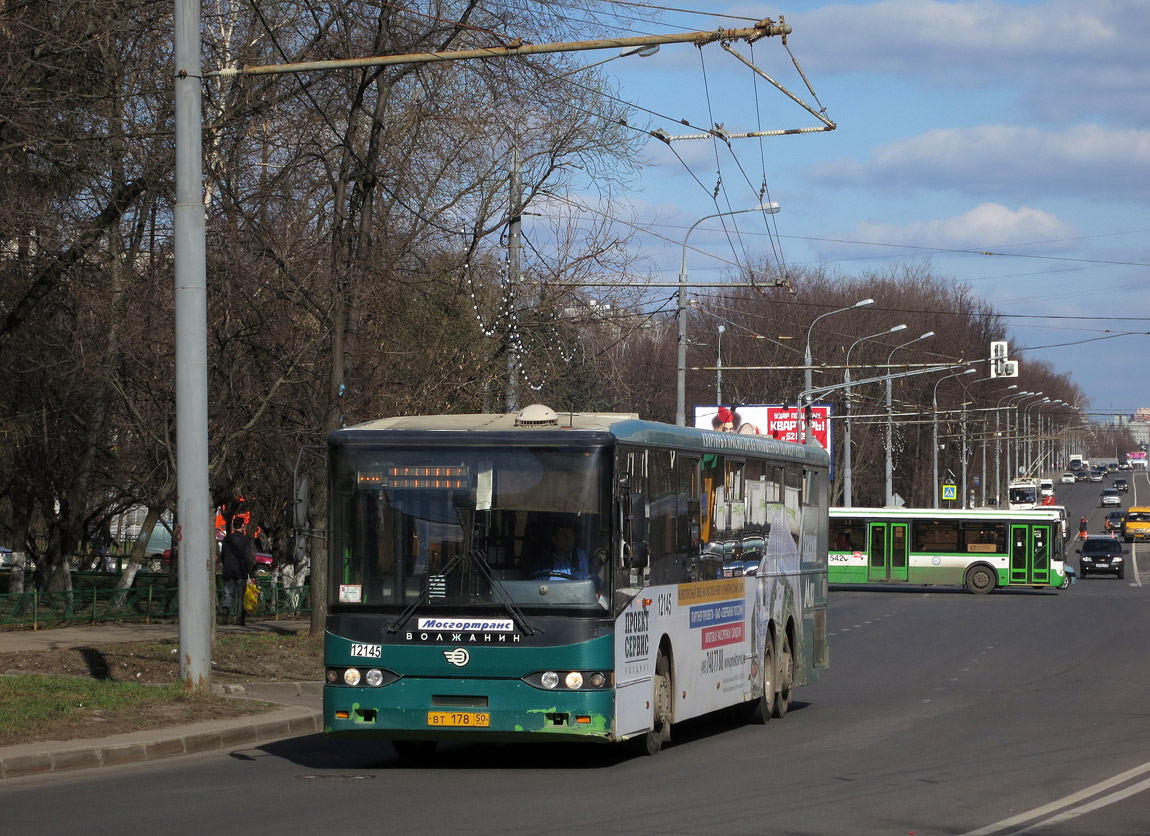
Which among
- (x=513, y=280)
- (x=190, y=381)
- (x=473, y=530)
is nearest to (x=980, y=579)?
(x=513, y=280)

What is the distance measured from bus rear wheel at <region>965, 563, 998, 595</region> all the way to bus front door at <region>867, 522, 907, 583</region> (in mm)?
2023

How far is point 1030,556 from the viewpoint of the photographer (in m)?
46.8

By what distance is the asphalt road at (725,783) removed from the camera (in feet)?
28.7

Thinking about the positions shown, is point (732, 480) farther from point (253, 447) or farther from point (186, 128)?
point (253, 447)

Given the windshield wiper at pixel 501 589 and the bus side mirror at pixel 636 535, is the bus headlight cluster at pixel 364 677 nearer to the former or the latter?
the windshield wiper at pixel 501 589

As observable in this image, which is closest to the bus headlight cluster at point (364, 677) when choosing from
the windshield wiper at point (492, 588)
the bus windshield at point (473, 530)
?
the windshield wiper at point (492, 588)

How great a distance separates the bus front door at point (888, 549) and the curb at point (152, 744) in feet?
118

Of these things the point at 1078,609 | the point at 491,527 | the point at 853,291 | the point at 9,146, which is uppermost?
the point at 853,291

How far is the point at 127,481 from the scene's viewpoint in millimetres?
30656

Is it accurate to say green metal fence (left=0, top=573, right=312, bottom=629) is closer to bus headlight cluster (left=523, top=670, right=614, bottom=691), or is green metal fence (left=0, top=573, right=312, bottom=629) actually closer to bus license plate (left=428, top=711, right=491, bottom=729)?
bus license plate (left=428, top=711, right=491, bottom=729)

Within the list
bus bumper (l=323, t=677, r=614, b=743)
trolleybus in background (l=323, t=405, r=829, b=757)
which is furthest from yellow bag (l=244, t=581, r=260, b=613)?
bus bumper (l=323, t=677, r=614, b=743)

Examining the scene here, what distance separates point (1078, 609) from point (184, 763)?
99.8 ft

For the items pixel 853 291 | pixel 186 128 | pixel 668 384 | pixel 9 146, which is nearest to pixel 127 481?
pixel 9 146

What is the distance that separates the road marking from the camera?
27.6 ft
